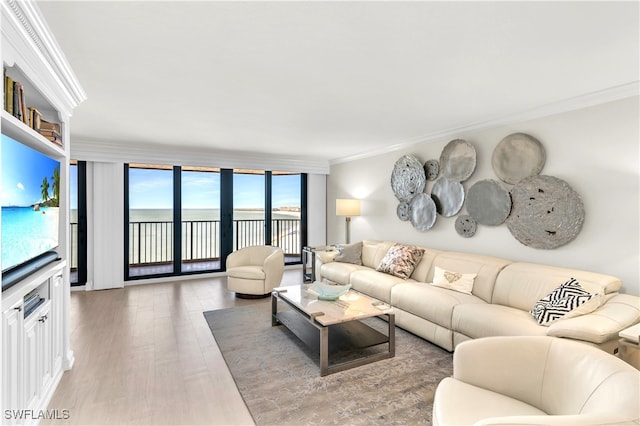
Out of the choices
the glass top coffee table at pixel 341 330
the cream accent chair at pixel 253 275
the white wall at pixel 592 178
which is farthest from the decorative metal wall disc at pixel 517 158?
the cream accent chair at pixel 253 275

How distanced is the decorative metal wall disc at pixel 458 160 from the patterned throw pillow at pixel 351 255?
1775 millimetres

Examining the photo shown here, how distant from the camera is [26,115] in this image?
201 centimetres

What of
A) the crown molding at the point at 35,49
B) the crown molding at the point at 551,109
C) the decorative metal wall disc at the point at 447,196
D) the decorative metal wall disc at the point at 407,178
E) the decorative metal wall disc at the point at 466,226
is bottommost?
the decorative metal wall disc at the point at 466,226

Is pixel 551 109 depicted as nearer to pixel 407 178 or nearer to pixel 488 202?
pixel 488 202

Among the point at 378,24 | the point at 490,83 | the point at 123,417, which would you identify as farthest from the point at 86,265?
the point at 490,83

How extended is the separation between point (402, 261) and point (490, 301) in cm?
118

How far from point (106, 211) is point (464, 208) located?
538 cm

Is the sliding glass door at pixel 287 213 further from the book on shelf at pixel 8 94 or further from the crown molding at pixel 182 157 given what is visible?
the book on shelf at pixel 8 94

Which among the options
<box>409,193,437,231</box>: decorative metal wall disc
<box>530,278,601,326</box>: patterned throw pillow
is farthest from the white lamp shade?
<box>530,278,601,326</box>: patterned throw pillow

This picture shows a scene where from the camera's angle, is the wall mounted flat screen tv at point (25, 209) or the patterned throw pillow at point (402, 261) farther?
the patterned throw pillow at point (402, 261)

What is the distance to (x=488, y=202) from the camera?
3777 millimetres

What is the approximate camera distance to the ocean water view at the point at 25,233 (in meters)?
1.74

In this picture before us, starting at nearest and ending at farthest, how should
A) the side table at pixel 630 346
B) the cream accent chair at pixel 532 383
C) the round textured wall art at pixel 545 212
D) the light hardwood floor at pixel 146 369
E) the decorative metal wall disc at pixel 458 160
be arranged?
the cream accent chair at pixel 532 383
the side table at pixel 630 346
the light hardwood floor at pixel 146 369
the round textured wall art at pixel 545 212
the decorative metal wall disc at pixel 458 160

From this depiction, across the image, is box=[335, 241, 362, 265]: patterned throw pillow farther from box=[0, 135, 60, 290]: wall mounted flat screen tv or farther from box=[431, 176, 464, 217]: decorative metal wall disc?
box=[0, 135, 60, 290]: wall mounted flat screen tv
